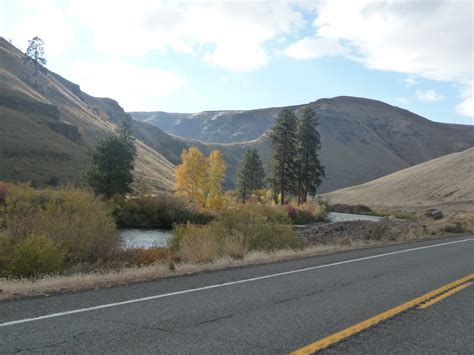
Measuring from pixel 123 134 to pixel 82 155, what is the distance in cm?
1097

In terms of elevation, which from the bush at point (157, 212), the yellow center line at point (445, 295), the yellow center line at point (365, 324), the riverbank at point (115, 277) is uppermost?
the yellow center line at point (365, 324)

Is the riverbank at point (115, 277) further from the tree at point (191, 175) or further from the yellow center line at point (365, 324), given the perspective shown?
the tree at point (191, 175)

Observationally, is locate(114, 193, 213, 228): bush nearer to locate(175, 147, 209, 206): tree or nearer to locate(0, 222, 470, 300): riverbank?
locate(175, 147, 209, 206): tree

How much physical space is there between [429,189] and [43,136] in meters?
74.8

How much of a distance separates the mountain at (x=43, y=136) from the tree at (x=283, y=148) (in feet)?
75.1

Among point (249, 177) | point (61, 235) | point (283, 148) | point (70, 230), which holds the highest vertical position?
point (283, 148)

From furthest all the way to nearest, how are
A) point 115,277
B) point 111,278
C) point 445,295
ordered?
point 115,277
point 111,278
point 445,295

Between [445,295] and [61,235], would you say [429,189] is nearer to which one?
[445,295]

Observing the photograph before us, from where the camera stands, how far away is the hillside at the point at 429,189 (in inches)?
3147

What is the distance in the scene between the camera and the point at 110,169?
5303cm

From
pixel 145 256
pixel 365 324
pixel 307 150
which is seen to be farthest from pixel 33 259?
pixel 307 150

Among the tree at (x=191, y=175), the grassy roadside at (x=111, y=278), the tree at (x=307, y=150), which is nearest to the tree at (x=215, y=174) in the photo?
the tree at (x=191, y=175)

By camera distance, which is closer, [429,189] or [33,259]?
[33,259]

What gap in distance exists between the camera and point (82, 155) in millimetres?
85562
